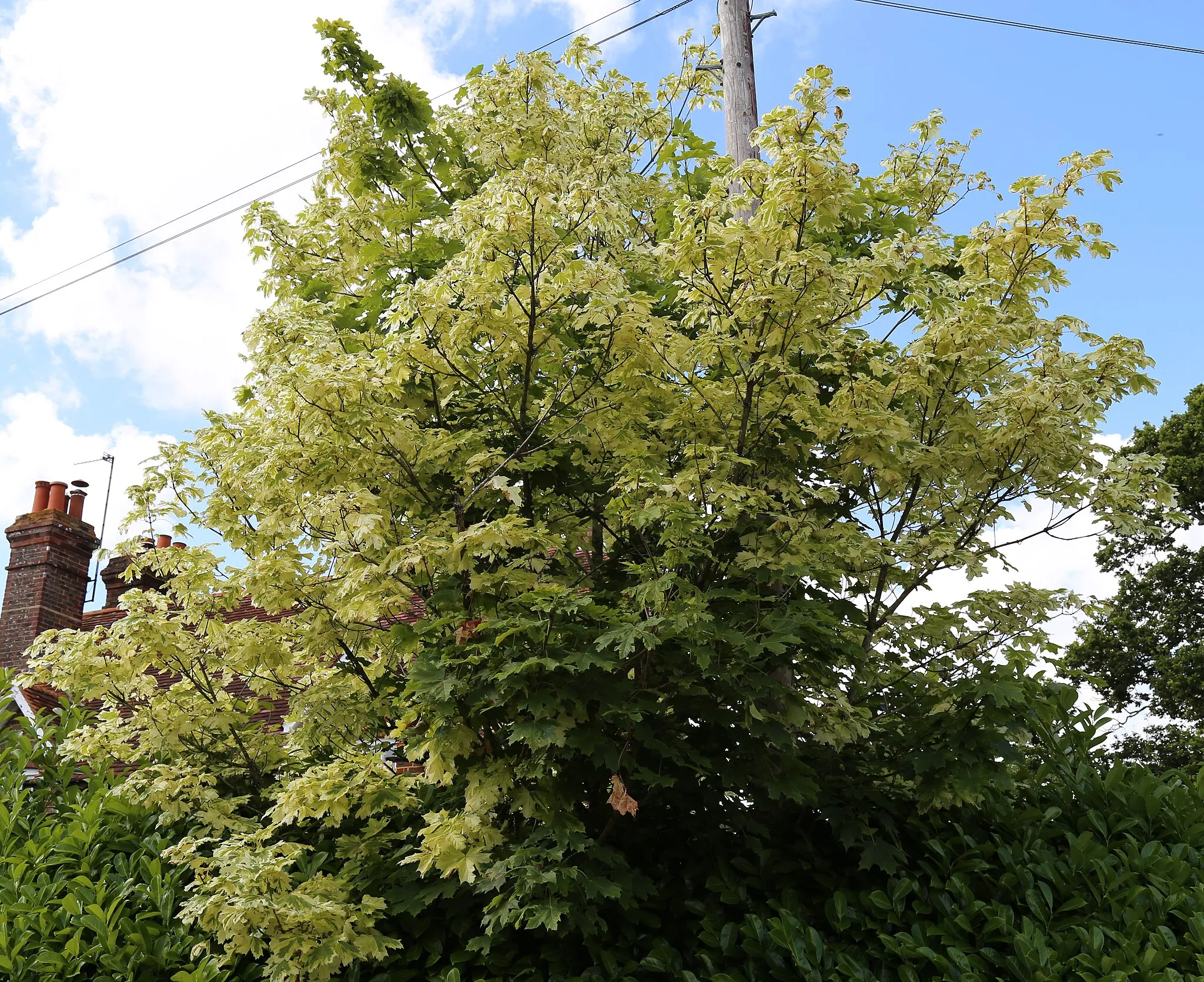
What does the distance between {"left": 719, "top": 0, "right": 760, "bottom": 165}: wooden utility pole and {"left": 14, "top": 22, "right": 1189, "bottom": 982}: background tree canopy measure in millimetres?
1168

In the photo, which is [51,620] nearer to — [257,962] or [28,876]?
[28,876]

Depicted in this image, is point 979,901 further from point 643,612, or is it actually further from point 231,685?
point 231,685

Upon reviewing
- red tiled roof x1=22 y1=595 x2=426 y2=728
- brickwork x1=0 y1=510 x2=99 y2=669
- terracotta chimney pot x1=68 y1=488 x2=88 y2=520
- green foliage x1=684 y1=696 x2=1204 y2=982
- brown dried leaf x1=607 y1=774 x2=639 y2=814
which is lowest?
green foliage x1=684 y1=696 x2=1204 y2=982

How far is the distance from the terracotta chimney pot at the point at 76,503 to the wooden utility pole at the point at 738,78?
33.5ft

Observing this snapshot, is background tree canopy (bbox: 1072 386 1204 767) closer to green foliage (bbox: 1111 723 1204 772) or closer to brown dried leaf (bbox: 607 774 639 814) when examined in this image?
green foliage (bbox: 1111 723 1204 772)

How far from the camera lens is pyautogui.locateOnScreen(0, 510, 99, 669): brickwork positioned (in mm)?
13453

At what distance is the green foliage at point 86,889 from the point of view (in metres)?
7.10

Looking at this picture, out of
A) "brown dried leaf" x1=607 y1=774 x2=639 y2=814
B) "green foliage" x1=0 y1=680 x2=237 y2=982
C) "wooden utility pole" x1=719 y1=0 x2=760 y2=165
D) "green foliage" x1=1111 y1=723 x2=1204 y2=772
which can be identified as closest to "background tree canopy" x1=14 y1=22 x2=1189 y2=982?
"brown dried leaf" x1=607 y1=774 x2=639 y2=814

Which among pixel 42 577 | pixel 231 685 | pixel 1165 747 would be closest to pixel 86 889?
pixel 231 685

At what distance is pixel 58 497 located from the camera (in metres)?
14.0

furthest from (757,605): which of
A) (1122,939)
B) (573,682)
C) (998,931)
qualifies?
(1122,939)

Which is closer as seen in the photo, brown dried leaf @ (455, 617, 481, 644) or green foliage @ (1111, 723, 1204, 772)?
brown dried leaf @ (455, 617, 481, 644)

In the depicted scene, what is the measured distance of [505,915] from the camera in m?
5.48

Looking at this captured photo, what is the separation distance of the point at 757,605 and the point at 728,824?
196 centimetres
